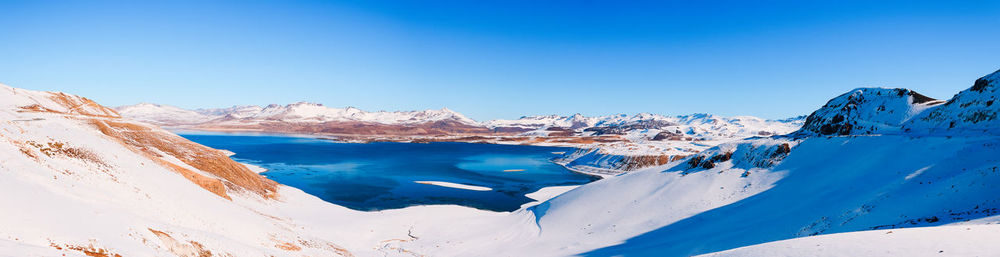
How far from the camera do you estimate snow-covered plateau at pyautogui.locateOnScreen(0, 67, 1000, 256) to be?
14375mm

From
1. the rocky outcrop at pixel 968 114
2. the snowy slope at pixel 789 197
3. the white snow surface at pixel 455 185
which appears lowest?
the white snow surface at pixel 455 185

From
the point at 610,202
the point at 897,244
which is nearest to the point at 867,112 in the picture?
the point at 610,202

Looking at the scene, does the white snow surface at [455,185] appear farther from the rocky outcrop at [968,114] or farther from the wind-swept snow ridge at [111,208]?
the rocky outcrop at [968,114]

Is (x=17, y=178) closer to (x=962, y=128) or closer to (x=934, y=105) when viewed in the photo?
(x=962, y=128)

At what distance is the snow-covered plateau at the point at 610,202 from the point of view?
14375 mm

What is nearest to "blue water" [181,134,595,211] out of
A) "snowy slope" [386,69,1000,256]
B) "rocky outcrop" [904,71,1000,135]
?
"snowy slope" [386,69,1000,256]

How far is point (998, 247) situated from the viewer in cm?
1098

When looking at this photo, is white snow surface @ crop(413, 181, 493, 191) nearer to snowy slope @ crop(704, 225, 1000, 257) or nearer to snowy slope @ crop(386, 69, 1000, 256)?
snowy slope @ crop(386, 69, 1000, 256)

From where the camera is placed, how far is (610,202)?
4297 centimetres

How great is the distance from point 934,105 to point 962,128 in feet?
28.2

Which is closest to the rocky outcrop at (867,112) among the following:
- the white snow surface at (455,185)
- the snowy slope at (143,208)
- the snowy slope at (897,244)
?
the snowy slope at (897,244)

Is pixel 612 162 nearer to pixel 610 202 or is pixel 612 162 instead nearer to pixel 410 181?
pixel 410 181

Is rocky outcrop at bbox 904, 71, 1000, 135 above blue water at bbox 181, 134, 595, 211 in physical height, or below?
above

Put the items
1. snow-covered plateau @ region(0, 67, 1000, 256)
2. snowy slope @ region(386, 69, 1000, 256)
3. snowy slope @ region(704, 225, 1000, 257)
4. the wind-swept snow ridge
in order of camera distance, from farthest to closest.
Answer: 1. snowy slope @ region(386, 69, 1000, 256)
2. snow-covered plateau @ region(0, 67, 1000, 256)
3. the wind-swept snow ridge
4. snowy slope @ region(704, 225, 1000, 257)
